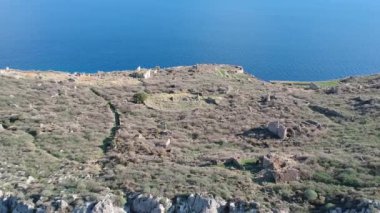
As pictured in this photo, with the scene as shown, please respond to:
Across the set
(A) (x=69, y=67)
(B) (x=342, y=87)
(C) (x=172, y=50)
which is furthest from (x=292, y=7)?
(B) (x=342, y=87)

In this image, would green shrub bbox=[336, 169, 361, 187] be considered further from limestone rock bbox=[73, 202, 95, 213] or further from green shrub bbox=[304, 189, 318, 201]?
limestone rock bbox=[73, 202, 95, 213]

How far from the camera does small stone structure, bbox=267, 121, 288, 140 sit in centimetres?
2859

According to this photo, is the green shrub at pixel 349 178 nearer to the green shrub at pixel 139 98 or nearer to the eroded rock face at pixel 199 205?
the eroded rock face at pixel 199 205

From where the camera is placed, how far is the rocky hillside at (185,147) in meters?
20.5

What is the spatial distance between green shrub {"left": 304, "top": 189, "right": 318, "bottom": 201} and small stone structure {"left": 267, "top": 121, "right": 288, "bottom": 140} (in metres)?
8.06

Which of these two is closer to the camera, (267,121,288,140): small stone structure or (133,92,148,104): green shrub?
(267,121,288,140): small stone structure

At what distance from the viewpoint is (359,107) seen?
34.3m

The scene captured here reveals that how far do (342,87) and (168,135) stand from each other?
20195 millimetres

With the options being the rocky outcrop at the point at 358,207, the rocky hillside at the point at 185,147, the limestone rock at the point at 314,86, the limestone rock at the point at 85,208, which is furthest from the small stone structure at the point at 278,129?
the limestone rock at the point at 314,86

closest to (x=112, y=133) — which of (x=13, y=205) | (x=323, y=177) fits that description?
(x=13, y=205)

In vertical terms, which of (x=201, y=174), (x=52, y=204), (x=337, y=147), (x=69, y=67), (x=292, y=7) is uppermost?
(x=292, y=7)

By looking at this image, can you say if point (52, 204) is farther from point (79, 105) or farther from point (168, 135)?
point (79, 105)

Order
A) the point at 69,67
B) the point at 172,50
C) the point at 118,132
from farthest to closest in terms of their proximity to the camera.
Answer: the point at 172,50
the point at 69,67
the point at 118,132

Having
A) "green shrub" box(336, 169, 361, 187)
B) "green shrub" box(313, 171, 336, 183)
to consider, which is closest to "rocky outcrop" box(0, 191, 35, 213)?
"green shrub" box(313, 171, 336, 183)
